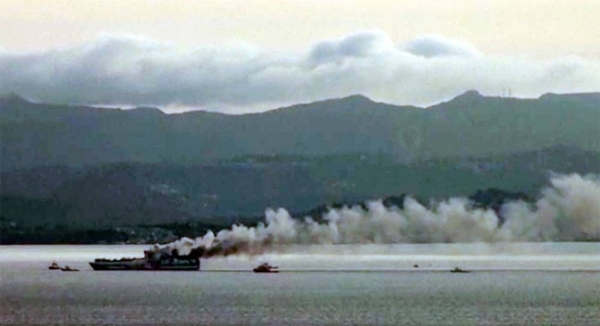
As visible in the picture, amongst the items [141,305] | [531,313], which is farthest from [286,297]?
[531,313]

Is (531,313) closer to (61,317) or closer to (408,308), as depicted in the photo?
(408,308)

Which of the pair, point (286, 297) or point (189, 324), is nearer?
point (189, 324)

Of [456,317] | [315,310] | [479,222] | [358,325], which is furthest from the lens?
[479,222]

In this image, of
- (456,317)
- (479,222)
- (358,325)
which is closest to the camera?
(358,325)

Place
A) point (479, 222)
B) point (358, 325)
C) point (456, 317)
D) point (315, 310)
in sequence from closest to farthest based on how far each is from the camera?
1. point (358, 325)
2. point (456, 317)
3. point (315, 310)
4. point (479, 222)

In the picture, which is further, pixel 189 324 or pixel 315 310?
pixel 315 310

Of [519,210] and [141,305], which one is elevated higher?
[519,210]

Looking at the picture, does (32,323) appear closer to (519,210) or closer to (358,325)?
(358,325)

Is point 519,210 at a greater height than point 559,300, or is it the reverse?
point 519,210

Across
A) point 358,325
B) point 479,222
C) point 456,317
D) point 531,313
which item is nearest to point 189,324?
point 358,325
